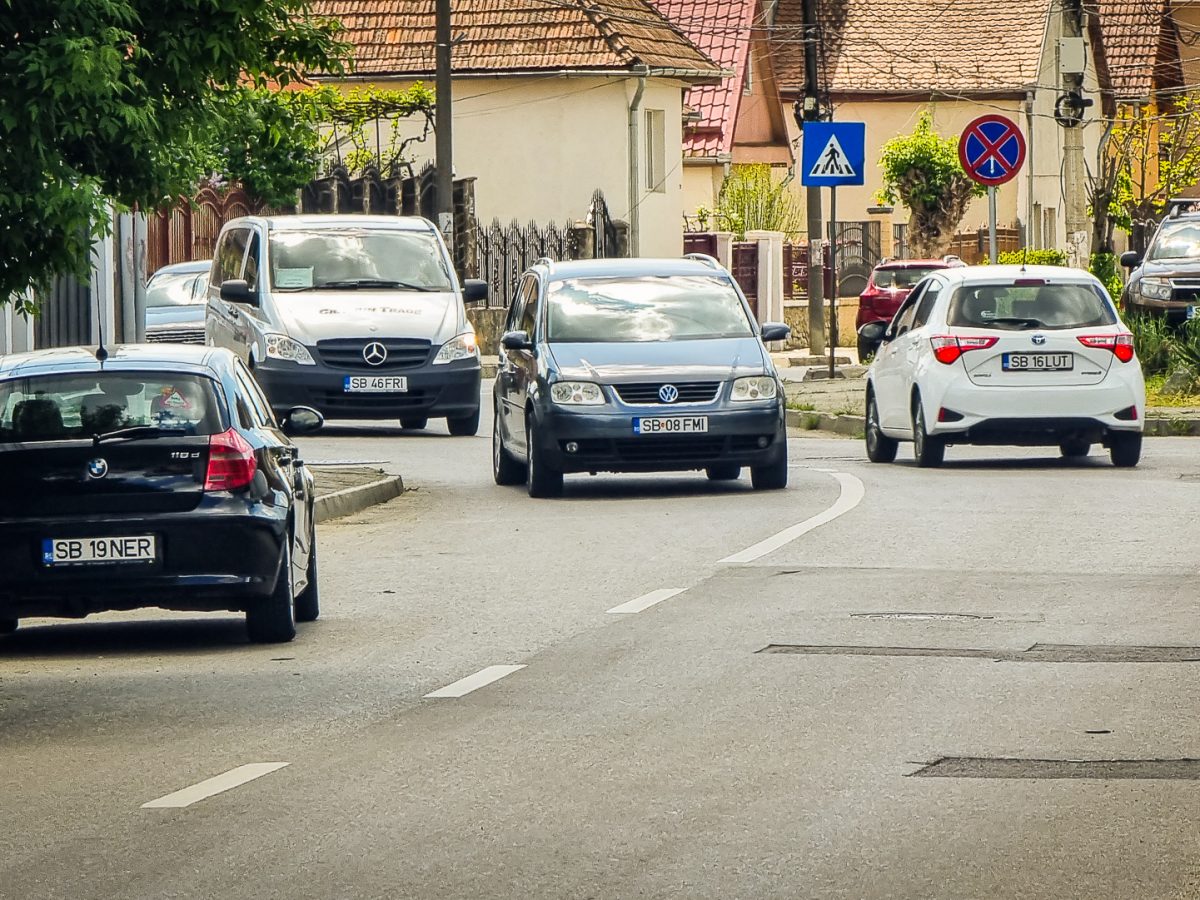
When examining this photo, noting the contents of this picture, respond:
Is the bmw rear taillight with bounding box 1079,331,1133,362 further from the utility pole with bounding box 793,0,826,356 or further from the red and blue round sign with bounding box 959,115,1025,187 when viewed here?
the utility pole with bounding box 793,0,826,356

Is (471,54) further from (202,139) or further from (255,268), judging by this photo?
(202,139)

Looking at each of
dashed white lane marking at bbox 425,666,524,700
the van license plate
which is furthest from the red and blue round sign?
dashed white lane marking at bbox 425,666,524,700

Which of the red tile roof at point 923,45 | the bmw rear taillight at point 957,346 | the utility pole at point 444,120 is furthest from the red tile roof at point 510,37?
the bmw rear taillight at point 957,346

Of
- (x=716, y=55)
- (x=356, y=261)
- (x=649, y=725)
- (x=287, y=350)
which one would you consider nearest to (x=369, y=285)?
(x=356, y=261)

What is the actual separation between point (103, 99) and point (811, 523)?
26.1 ft

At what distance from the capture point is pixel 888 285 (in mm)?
45938

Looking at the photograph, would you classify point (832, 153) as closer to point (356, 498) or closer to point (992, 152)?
point (992, 152)

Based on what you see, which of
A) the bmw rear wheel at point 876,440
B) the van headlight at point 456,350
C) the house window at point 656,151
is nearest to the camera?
the bmw rear wheel at point 876,440

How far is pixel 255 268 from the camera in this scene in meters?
27.3

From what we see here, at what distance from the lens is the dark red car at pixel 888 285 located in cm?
4531

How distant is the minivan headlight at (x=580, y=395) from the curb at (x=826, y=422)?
29.7ft

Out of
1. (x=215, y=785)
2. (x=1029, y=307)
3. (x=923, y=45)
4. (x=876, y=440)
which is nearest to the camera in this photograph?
(x=215, y=785)

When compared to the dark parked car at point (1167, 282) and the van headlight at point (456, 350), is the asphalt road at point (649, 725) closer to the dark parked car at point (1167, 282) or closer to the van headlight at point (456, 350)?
the van headlight at point (456, 350)

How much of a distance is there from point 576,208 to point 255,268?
97.6 ft
